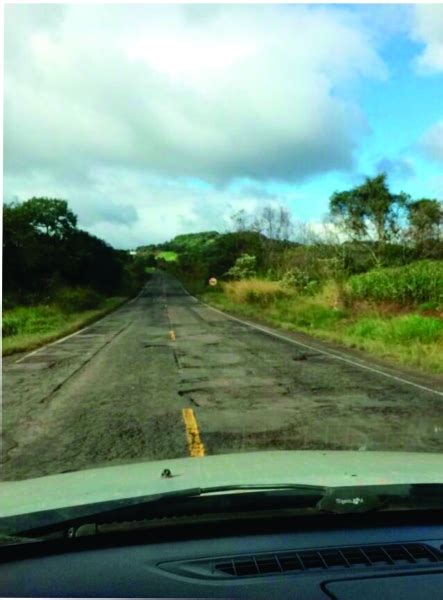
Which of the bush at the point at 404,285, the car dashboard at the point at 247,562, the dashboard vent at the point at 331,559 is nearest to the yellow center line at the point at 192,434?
the car dashboard at the point at 247,562

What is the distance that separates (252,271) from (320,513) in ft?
164

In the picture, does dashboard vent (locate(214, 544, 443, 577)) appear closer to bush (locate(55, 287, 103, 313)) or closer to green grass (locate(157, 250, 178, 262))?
bush (locate(55, 287, 103, 313))

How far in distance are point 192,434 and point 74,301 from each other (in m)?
34.6

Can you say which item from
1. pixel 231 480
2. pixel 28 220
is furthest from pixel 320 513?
pixel 28 220

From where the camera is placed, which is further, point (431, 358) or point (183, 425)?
point (431, 358)

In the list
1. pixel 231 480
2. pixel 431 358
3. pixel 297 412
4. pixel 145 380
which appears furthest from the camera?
pixel 431 358

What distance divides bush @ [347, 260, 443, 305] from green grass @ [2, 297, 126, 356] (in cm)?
1086

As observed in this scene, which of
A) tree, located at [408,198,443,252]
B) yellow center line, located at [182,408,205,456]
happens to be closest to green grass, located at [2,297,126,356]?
yellow center line, located at [182,408,205,456]

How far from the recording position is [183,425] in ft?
26.0

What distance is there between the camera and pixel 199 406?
9.17m

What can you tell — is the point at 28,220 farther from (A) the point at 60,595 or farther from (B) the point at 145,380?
(A) the point at 60,595

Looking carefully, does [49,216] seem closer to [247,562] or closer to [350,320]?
[350,320]

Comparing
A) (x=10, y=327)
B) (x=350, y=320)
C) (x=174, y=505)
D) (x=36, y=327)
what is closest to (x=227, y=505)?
(x=174, y=505)

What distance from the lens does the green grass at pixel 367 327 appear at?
49.6 feet
